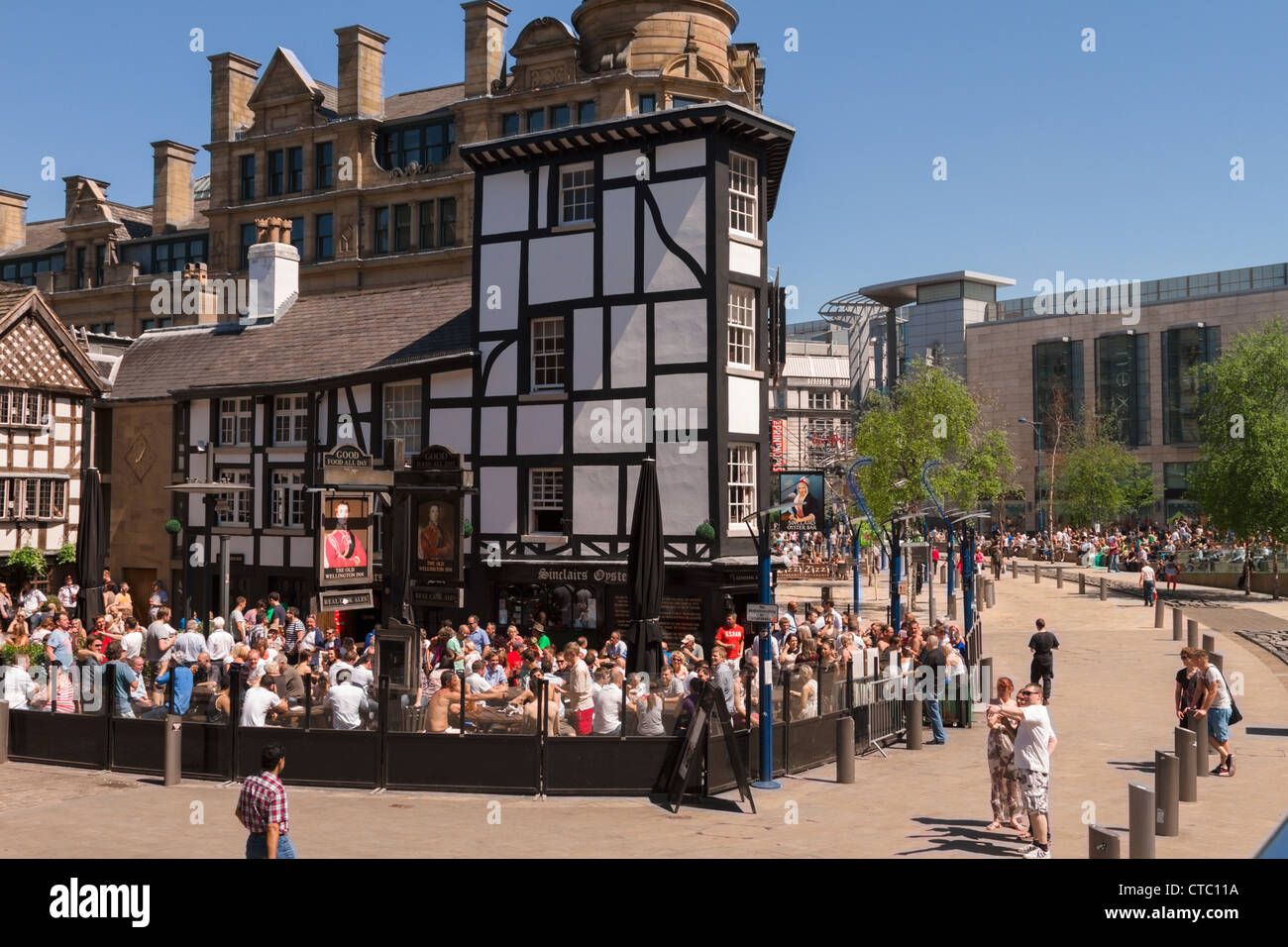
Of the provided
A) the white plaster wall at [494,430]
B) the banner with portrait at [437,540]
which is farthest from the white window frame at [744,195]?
the banner with portrait at [437,540]

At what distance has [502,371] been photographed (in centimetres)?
3008

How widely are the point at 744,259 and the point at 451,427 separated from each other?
8508mm

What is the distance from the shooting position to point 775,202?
3469 centimetres

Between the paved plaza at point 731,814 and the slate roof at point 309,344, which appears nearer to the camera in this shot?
the paved plaza at point 731,814

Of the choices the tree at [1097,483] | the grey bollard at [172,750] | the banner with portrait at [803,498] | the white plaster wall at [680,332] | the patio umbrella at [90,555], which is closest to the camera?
the grey bollard at [172,750]

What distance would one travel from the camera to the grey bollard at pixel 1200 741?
16.5 metres

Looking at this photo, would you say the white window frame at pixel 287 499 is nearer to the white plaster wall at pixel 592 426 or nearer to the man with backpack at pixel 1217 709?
the white plaster wall at pixel 592 426

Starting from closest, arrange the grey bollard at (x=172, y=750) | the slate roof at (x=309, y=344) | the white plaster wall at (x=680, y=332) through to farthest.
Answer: the grey bollard at (x=172, y=750) < the white plaster wall at (x=680, y=332) < the slate roof at (x=309, y=344)

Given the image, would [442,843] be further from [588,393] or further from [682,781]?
[588,393]

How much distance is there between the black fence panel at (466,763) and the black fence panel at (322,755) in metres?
0.32

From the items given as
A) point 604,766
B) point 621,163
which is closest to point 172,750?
point 604,766

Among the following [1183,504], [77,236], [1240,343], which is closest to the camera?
[1240,343]
